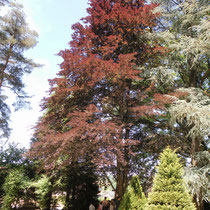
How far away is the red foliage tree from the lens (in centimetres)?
528

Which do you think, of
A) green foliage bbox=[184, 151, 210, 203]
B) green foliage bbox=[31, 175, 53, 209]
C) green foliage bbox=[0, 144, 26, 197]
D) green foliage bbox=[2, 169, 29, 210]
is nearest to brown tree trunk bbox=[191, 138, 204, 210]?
green foliage bbox=[184, 151, 210, 203]

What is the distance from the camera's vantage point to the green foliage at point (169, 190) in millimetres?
2861

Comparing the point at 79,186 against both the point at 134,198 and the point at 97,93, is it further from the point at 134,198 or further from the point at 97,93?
the point at 97,93

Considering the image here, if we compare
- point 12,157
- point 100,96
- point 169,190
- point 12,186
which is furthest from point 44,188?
point 169,190

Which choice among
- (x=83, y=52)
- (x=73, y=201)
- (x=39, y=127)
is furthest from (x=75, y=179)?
(x=83, y=52)

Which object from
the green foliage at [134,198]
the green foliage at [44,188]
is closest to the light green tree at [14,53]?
the green foliage at [44,188]

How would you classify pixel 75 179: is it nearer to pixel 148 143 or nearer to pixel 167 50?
pixel 148 143

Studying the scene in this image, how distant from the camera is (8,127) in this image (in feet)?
44.5

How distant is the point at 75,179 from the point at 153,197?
7.01m

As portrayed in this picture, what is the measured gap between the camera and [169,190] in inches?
120

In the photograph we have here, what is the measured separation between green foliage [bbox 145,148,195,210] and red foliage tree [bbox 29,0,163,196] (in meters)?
1.97

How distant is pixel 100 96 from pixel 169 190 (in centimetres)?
468

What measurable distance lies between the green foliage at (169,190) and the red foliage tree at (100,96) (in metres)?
1.97

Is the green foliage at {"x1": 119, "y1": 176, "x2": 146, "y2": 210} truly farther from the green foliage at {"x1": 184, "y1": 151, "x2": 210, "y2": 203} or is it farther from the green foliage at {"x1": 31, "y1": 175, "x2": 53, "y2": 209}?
the green foliage at {"x1": 31, "y1": 175, "x2": 53, "y2": 209}
